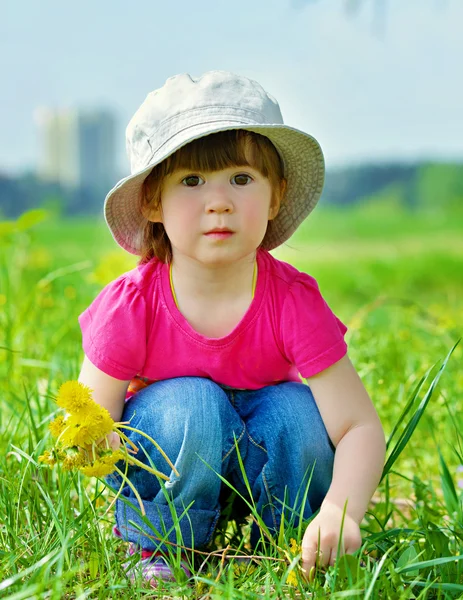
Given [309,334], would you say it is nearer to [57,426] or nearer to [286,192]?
[286,192]

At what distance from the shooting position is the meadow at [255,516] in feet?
4.18

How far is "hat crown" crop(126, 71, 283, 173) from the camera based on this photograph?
1.52 meters

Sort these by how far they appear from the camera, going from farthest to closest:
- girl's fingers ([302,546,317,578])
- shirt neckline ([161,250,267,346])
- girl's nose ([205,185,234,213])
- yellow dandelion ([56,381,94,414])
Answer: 1. shirt neckline ([161,250,267,346])
2. girl's nose ([205,185,234,213])
3. girl's fingers ([302,546,317,578])
4. yellow dandelion ([56,381,94,414])

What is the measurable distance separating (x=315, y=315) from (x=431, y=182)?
22.4ft

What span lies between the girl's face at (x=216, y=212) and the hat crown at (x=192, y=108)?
0.26 feet

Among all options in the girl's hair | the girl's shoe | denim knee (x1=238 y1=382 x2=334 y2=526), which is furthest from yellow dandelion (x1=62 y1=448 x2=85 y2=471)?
the girl's hair

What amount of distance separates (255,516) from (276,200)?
0.67 meters

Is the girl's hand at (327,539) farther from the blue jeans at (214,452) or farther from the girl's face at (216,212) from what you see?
the girl's face at (216,212)

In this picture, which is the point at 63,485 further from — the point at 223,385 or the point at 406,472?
the point at 406,472

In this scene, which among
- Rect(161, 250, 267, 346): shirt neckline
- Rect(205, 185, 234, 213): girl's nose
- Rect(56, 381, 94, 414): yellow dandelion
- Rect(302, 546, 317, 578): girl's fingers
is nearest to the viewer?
Rect(56, 381, 94, 414): yellow dandelion

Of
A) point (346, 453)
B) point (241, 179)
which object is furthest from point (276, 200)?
point (346, 453)

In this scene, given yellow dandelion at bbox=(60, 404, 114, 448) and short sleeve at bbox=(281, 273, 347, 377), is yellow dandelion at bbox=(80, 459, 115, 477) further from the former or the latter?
short sleeve at bbox=(281, 273, 347, 377)

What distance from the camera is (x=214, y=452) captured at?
1.53 m

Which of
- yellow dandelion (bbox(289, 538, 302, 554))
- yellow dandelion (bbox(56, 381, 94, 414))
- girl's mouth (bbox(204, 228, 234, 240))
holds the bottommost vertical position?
yellow dandelion (bbox(289, 538, 302, 554))
